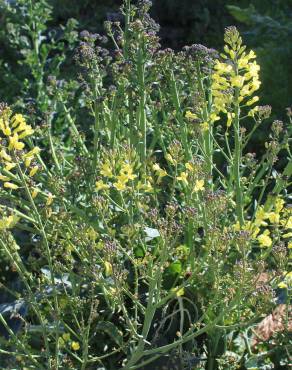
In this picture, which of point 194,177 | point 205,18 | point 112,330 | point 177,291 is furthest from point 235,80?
point 205,18

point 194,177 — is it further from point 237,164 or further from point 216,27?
point 216,27

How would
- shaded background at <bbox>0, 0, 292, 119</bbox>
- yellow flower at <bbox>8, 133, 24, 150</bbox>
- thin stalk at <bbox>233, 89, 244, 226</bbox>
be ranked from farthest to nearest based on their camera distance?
1. shaded background at <bbox>0, 0, 292, 119</bbox>
2. thin stalk at <bbox>233, 89, 244, 226</bbox>
3. yellow flower at <bbox>8, 133, 24, 150</bbox>

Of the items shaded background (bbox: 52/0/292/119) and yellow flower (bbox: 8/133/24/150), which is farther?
shaded background (bbox: 52/0/292/119)

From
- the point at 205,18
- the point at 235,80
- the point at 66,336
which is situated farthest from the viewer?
the point at 205,18

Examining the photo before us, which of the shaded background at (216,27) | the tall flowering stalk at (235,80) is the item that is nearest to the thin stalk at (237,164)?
the tall flowering stalk at (235,80)

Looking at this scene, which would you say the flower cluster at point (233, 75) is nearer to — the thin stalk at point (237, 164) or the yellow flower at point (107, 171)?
the thin stalk at point (237, 164)

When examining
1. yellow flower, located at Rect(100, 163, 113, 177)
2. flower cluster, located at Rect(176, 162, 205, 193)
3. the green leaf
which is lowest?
the green leaf

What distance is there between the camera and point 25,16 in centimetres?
480

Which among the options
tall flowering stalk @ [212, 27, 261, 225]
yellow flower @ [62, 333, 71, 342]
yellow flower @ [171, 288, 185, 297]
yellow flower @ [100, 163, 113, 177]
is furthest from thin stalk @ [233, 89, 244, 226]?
yellow flower @ [62, 333, 71, 342]

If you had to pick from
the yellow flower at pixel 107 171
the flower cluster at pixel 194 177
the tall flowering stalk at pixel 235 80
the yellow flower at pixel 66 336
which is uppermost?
the tall flowering stalk at pixel 235 80

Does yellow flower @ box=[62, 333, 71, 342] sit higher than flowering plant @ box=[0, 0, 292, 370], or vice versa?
flowering plant @ box=[0, 0, 292, 370]

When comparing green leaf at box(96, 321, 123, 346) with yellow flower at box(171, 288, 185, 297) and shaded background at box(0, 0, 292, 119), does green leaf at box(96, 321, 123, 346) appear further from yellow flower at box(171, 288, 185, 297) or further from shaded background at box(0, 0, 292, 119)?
shaded background at box(0, 0, 292, 119)

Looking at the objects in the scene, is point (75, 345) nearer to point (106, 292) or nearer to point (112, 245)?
point (106, 292)

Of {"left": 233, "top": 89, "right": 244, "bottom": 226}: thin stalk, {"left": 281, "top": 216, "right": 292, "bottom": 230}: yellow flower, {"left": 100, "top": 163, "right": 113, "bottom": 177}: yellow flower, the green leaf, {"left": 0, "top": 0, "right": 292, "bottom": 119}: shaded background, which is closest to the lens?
{"left": 281, "top": 216, "right": 292, "bottom": 230}: yellow flower
